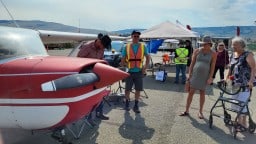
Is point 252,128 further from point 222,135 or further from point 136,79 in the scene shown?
point 136,79

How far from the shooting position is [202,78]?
21.1 feet

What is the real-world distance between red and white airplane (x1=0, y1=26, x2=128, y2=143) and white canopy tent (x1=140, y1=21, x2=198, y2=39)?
9555 millimetres

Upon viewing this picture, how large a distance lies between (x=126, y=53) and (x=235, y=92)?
2660 mm

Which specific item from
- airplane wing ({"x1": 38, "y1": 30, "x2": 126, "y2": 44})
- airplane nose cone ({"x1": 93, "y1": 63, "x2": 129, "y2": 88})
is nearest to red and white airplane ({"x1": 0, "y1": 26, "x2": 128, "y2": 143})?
airplane nose cone ({"x1": 93, "y1": 63, "x2": 129, "y2": 88})

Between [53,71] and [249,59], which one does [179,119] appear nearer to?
[249,59]

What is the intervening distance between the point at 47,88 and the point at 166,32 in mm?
10440

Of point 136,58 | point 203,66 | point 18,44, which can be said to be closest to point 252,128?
point 203,66

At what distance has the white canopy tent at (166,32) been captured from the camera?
522 inches

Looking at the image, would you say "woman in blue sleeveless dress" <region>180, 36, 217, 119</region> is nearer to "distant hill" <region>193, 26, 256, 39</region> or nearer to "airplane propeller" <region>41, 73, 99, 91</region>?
"airplane propeller" <region>41, 73, 99, 91</region>

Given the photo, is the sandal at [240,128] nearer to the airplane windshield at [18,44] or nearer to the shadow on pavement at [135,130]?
the shadow on pavement at [135,130]

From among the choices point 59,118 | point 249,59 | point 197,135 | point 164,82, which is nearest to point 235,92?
point 249,59

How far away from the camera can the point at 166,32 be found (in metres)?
13.6

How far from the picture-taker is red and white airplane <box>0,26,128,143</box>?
3689 mm

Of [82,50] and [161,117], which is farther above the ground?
[82,50]
